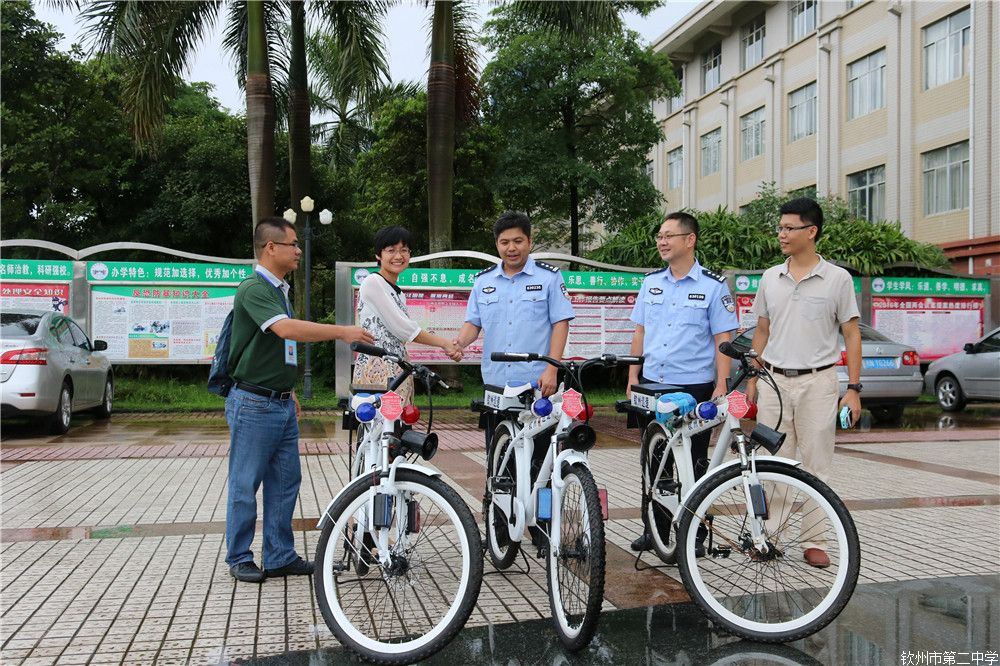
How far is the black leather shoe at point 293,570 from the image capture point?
4504mm

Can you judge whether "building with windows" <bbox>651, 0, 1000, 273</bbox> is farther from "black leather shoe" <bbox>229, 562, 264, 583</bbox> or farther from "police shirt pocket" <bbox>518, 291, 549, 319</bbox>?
"black leather shoe" <bbox>229, 562, 264, 583</bbox>

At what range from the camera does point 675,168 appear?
39.5 metres

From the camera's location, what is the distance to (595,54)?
24594 mm

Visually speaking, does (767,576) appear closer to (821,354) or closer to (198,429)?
(821,354)

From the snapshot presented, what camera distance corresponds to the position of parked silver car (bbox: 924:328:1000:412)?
13523 millimetres

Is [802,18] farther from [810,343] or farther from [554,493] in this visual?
[554,493]

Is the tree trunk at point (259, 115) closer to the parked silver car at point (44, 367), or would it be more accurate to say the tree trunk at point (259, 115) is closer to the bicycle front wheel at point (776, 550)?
the parked silver car at point (44, 367)

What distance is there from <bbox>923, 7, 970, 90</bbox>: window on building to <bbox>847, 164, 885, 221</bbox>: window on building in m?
2.99

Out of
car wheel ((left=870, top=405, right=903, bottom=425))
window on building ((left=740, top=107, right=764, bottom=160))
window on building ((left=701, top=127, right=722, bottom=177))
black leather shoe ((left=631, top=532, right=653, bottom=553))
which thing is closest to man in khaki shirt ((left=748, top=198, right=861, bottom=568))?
black leather shoe ((left=631, top=532, right=653, bottom=553))

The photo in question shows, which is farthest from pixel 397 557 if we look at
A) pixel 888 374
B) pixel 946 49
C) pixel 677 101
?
pixel 677 101

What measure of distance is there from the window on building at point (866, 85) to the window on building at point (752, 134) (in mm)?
5165

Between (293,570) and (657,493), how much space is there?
6.59 feet

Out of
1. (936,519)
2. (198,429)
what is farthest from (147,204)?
(936,519)

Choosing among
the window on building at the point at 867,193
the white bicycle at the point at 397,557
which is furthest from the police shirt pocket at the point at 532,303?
the window on building at the point at 867,193
